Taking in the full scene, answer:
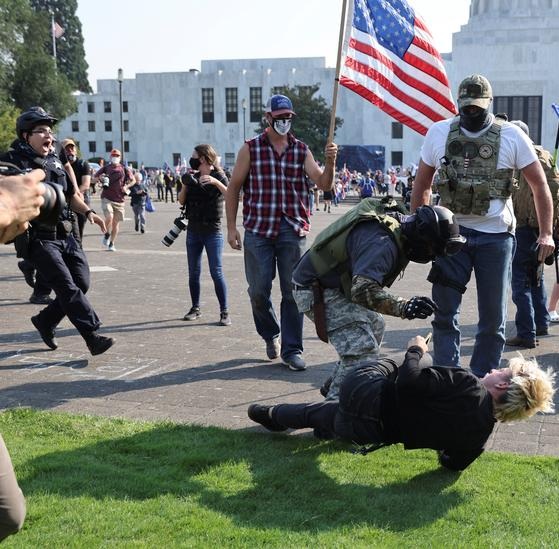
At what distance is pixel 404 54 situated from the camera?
7.10 metres

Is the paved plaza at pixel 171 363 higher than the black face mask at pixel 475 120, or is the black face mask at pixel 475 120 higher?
the black face mask at pixel 475 120

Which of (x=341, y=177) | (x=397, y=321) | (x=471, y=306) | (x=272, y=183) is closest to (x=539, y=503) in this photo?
(x=272, y=183)

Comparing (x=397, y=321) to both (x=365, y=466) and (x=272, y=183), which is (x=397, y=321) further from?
(x=365, y=466)

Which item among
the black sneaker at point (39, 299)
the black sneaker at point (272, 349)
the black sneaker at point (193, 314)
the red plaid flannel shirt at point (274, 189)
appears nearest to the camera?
the red plaid flannel shirt at point (274, 189)

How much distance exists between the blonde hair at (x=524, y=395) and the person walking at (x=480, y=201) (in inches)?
49.0

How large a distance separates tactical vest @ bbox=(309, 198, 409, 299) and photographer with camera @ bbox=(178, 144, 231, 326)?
3838 millimetres

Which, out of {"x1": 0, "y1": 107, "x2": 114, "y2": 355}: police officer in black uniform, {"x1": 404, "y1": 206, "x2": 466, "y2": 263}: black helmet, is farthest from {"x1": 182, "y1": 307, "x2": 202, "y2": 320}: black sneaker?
{"x1": 404, "y1": 206, "x2": 466, "y2": 263}: black helmet

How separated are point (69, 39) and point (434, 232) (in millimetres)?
99345

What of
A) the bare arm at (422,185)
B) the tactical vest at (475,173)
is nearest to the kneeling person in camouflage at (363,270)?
the tactical vest at (475,173)

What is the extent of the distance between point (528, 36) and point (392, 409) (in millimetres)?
75432

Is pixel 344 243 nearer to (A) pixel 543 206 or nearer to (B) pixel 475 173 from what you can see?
(B) pixel 475 173

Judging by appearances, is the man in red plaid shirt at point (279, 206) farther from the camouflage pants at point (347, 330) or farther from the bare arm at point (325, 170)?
the camouflage pants at point (347, 330)

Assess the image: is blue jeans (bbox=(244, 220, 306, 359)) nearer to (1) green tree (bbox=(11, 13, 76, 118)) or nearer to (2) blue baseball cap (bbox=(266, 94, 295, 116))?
(2) blue baseball cap (bbox=(266, 94, 295, 116))

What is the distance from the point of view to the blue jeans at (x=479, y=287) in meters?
5.32
